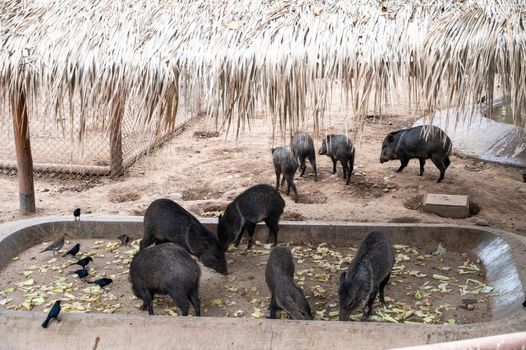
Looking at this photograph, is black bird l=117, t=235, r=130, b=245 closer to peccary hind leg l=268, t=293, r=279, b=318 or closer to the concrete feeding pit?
the concrete feeding pit

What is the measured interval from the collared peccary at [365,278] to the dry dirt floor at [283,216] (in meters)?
0.30

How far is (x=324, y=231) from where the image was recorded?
597 cm

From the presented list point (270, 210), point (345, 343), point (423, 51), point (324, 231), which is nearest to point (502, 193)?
point (324, 231)

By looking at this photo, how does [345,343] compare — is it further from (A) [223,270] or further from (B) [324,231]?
(B) [324,231]

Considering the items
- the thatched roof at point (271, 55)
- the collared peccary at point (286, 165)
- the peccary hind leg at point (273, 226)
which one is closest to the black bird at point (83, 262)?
the thatched roof at point (271, 55)

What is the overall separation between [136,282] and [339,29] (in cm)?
227

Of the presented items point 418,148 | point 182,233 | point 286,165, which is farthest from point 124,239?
point 418,148

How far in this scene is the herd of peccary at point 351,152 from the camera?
768 centimetres

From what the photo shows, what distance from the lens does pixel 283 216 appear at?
273 inches

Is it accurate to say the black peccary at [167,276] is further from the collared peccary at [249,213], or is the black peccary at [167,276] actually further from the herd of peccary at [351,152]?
the herd of peccary at [351,152]

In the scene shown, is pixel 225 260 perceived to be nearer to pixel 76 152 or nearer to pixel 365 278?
pixel 365 278

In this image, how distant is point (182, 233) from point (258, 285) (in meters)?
0.73

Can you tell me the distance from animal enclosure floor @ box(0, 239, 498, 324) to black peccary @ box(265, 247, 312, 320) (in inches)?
10.3

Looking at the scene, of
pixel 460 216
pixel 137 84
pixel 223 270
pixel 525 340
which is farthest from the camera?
pixel 460 216
